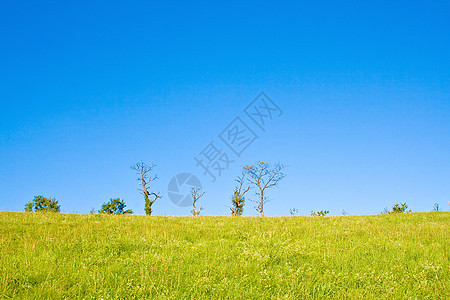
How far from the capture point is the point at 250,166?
61094 mm

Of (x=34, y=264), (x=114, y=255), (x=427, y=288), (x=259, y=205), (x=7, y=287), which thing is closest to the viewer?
(x=7, y=287)

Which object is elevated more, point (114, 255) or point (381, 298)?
point (114, 255)

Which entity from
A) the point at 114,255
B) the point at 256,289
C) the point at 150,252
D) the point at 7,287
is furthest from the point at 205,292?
the point at 7,287

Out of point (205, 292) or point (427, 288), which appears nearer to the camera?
point (205, 292)

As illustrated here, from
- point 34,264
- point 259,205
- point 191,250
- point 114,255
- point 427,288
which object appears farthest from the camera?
point 259,205

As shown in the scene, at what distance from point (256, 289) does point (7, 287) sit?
4.61 metres

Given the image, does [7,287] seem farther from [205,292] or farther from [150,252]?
[205,292]

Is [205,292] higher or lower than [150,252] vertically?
lower

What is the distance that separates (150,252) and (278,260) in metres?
3.33

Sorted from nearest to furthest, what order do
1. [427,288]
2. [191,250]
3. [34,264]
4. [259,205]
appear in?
[427,288], [34,264], [191,250], [259,205]

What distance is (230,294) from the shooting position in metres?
4.91

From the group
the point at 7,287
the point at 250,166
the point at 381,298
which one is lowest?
the point at 381,298

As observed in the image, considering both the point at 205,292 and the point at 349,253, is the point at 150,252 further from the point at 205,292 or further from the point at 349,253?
the point at 349,253

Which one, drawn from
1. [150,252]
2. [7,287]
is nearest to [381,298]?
[150,252]
